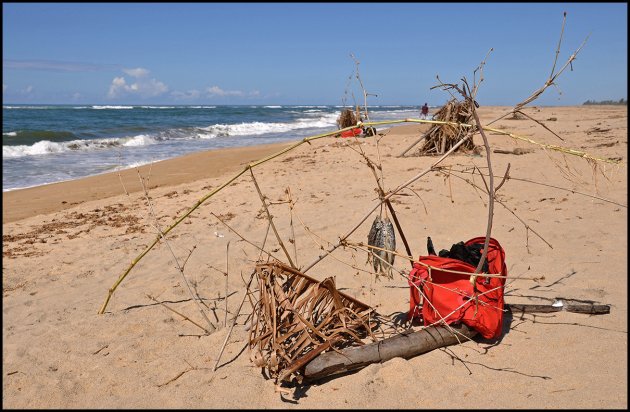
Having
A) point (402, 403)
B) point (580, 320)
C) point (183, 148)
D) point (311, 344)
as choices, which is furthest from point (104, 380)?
point (183, 148)

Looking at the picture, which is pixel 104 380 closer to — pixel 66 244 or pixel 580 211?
pixel 66 244

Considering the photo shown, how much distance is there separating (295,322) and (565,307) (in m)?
1.84

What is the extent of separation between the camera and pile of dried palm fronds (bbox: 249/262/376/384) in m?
2.49

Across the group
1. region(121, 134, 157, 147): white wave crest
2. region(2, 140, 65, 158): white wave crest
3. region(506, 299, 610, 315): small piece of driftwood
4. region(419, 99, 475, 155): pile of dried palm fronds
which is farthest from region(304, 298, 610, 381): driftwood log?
region(121, 134, 157, 147): white wave crest

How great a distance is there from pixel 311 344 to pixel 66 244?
12.0 ft

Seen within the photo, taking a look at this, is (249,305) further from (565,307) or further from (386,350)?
(565,307)

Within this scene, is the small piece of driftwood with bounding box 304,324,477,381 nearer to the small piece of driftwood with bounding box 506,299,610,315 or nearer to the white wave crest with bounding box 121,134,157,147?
the small piece of driftwood with bounding box 506,299,610,315

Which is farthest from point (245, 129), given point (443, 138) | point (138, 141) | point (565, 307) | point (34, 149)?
point (565, 307)

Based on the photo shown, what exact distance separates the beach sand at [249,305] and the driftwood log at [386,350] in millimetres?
52

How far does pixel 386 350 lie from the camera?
261cm

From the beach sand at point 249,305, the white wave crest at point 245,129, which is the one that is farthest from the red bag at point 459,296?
the white wave crest at point 245,129

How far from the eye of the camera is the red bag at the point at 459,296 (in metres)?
2.72

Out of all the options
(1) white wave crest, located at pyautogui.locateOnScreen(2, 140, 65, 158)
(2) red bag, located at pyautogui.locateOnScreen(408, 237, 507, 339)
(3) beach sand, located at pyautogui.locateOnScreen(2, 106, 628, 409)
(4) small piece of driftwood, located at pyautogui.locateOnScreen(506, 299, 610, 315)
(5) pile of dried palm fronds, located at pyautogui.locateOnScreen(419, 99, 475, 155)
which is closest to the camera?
(3) beach sand, located at pyautogui.locateOnScreen(2, 106, 628, 409)

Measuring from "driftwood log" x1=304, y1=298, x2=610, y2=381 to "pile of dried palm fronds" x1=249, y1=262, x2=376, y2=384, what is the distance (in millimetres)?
58
